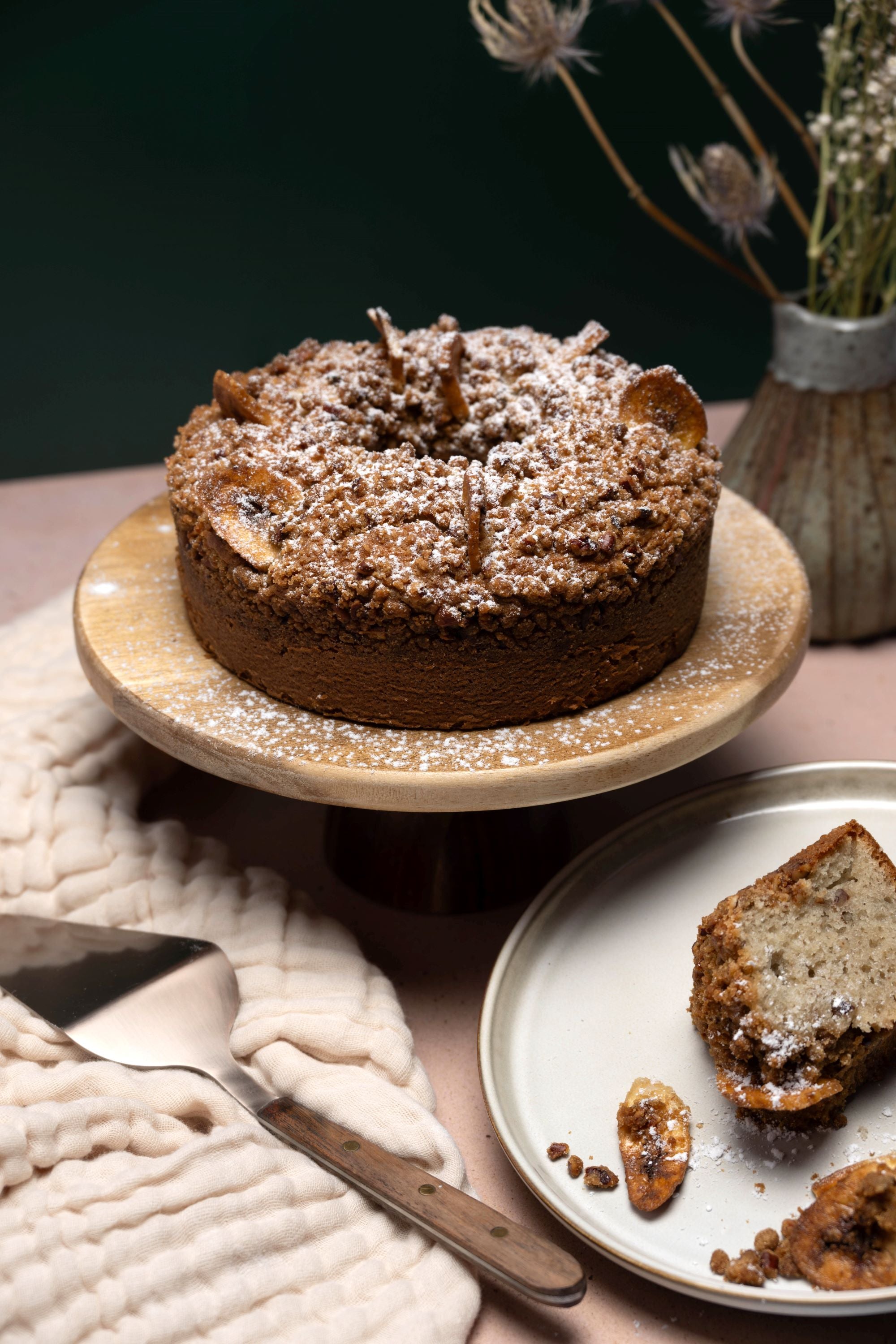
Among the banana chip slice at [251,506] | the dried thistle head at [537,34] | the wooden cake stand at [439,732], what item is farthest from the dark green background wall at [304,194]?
the banana chip slice at [251,506]

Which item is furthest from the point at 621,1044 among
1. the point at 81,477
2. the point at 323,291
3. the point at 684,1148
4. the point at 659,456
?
the point at 81,477

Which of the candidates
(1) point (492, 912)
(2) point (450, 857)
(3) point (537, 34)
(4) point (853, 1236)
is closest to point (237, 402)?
(2) point (450, 857)

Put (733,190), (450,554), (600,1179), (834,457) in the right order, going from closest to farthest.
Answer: (600,1179) → (450,554) → (733,190) → (834,457)

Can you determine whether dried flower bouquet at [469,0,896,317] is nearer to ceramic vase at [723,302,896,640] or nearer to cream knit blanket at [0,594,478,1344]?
ceramic vase at [723,302,896,640]

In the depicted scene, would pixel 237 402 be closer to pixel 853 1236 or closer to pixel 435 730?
pixel 435 730

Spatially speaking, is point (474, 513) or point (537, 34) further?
point (537, 34)

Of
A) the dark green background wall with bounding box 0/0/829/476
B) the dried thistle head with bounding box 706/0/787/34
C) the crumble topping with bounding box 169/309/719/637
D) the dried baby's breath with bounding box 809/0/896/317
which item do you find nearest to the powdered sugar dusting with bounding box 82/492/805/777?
the crumble topping with bounding box 169/309/719/637
